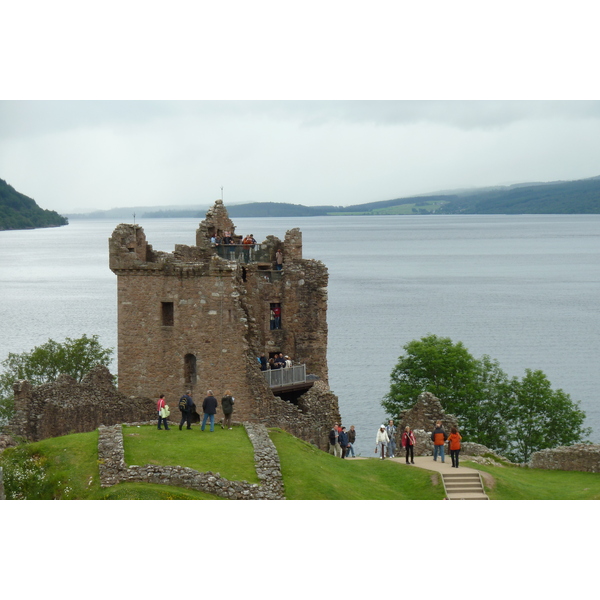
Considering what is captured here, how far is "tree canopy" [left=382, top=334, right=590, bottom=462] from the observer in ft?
202

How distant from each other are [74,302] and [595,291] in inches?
3461

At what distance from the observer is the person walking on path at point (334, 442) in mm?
42531

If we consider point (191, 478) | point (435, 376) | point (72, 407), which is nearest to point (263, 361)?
point (72, 407)

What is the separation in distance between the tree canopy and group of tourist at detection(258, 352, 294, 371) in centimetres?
1564

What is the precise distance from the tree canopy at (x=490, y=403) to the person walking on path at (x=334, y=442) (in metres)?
18.5

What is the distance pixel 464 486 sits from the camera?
112 feet

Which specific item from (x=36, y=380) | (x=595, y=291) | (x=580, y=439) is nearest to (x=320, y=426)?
(x=580, y=439)

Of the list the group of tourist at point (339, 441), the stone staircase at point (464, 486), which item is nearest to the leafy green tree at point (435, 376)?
the group of tourist at point (339, 441)

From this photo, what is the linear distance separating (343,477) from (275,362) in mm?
14016

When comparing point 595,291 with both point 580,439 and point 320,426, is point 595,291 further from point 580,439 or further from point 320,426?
point 320,426

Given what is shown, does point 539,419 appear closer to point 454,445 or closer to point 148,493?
point 454,445

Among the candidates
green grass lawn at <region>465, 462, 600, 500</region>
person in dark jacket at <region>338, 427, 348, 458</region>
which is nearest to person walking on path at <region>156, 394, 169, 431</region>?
person in dark jacket at <region>338, 427, 348, 458</region>

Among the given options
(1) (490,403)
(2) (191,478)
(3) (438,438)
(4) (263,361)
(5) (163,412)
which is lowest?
(1) (490,403)

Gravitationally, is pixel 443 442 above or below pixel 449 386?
above
